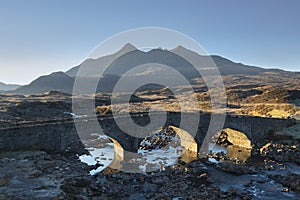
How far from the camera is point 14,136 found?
3008 centimetres

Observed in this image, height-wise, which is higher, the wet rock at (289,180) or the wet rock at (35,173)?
the wet rock at (35,173)

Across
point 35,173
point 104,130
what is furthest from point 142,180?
point 35,173

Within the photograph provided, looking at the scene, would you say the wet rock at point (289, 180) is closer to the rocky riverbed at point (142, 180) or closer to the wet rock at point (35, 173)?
the rocky riverbed at point (142, 180)

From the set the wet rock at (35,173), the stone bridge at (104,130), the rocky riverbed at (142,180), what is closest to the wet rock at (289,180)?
the rocky riverbed at (142,180)

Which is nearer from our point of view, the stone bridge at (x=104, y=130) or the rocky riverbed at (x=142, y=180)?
the rocky riverbed at (x=142, y=180)

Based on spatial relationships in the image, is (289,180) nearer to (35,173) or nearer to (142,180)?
(142,180)

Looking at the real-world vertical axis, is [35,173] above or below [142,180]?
above

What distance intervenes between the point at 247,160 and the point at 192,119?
841cm

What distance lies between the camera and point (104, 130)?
111 ft

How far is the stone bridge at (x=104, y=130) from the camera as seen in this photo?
3041cm

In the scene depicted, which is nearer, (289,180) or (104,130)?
(289,180)

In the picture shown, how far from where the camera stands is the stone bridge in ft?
99.8

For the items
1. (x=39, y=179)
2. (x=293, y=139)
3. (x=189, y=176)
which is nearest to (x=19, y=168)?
(x=39, y=179)

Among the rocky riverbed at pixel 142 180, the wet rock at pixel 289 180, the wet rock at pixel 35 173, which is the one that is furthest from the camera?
the wet rock at pixel 289 180
